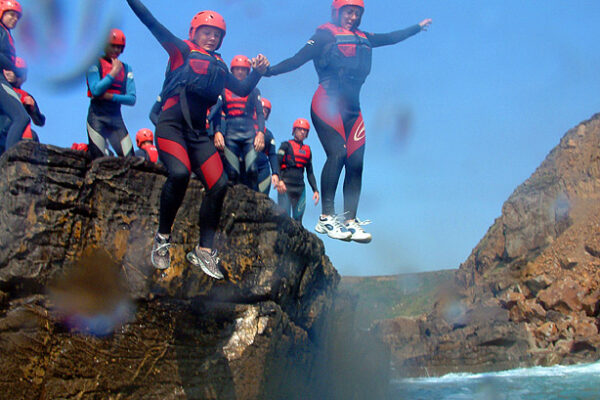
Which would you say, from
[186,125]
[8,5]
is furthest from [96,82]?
[186,125]

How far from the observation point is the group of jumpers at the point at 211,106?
17.5 feet

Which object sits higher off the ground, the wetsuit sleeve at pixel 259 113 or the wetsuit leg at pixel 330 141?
the wetsuit sleeve at pixel 259 113

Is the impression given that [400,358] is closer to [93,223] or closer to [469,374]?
[469,374]

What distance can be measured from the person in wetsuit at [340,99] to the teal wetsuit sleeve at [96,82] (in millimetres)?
2422

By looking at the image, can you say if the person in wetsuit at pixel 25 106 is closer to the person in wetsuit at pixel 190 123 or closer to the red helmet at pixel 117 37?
the red helmet at pixel 117 37

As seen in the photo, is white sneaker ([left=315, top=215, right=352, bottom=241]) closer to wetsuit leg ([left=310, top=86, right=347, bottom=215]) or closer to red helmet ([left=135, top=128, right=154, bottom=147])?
wetsuit leg ([left=310, top=86, right=347, bottom=215])

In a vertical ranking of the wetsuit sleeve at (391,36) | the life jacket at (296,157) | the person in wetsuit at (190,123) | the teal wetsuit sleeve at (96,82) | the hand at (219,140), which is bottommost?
the person in wetsuit at (190,123)

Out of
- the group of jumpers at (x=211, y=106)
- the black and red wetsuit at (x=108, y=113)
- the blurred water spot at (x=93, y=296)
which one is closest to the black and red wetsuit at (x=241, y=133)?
the group of jumpers at (x=211, y=106)

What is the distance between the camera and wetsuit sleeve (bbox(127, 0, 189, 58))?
532cm

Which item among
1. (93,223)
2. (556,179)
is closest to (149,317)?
(93,223)

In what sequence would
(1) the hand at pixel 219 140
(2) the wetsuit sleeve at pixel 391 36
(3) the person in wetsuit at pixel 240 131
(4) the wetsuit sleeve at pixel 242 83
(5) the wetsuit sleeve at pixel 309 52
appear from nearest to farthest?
(4) the wetsuit sleeve at pixel 242 83
(5) the wetsuit sleeve at pixel 309 52
(2) the wetsuit sleeve at pixel 391 36
(1) the hand at pixel 219 140
(3) the person in wetsuit at pixel 240 131

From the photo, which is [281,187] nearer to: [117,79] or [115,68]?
→ [117,79]

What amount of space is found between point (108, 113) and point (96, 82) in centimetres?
50

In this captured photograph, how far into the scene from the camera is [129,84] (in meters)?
7.52
